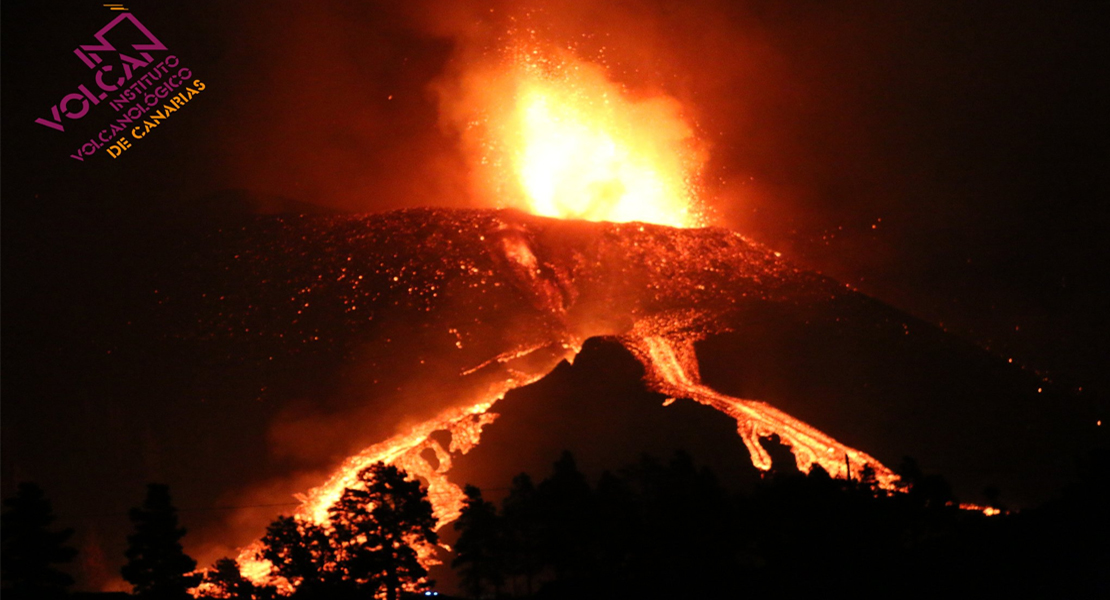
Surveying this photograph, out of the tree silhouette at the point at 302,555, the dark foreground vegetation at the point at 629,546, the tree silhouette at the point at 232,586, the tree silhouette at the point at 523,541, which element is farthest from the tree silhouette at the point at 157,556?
the tree silhouette at the point at 523,541

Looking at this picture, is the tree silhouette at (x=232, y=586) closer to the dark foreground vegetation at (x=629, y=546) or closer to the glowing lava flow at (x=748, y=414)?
the dark foreground vegetation at (x=629, y=546)

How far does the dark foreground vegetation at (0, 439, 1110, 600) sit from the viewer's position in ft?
67.8

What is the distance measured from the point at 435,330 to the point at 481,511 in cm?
3848

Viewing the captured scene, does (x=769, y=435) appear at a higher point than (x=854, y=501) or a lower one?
higher

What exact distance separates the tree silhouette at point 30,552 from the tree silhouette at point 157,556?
1330 mm

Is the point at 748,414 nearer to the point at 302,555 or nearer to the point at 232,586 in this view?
the point at 302,555

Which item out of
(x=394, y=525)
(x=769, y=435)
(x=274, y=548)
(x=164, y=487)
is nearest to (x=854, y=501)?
(x=394, y=525)

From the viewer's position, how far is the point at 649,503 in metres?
Result: 23.9

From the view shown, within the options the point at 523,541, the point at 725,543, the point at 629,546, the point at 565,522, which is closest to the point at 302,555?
the point at 523,541

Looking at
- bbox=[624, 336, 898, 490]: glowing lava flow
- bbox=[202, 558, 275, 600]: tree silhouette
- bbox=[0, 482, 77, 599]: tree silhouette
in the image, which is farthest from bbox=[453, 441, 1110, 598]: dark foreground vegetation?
bbox=[624, 336, 898, 490]: glowing lava flow

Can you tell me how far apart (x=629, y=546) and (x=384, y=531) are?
5.99 m

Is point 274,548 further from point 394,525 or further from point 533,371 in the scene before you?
point 533,371

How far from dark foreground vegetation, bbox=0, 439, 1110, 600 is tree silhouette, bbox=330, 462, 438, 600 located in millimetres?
38

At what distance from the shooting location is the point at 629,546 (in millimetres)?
22984
